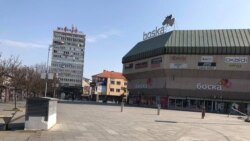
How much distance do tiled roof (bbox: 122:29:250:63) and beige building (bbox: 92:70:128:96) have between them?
234 ft

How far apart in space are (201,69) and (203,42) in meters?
5.91

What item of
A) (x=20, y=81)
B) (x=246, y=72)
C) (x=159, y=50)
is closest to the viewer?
(x=20, y=81)

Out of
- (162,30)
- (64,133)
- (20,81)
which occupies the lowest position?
(64,133)

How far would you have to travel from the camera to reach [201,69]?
92562 millimetres

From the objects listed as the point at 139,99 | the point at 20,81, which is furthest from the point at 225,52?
the point at 20,81

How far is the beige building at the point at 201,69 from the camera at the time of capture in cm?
8988

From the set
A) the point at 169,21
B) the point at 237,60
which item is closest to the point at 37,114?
the point at 237,60

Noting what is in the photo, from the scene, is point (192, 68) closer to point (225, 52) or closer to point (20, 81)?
point (225, 52)

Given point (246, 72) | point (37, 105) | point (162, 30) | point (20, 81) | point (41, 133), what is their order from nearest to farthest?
point (41, 133)
point (37, 105)
point (20, 81)
point (246, 72)
point (162, 30)

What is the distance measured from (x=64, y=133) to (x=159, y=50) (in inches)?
3094

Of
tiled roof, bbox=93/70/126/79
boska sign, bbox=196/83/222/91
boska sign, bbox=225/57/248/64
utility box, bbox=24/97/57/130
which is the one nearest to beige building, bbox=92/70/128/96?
tiled roof, bbox=93/70/126/79

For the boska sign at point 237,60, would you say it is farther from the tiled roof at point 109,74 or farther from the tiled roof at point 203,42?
the tiled roof at point 109,74

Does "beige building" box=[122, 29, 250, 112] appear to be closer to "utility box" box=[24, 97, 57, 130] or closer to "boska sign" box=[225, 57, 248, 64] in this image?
"boska sign" box=[225, 57, 248, 64]

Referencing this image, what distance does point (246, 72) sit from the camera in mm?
88500
